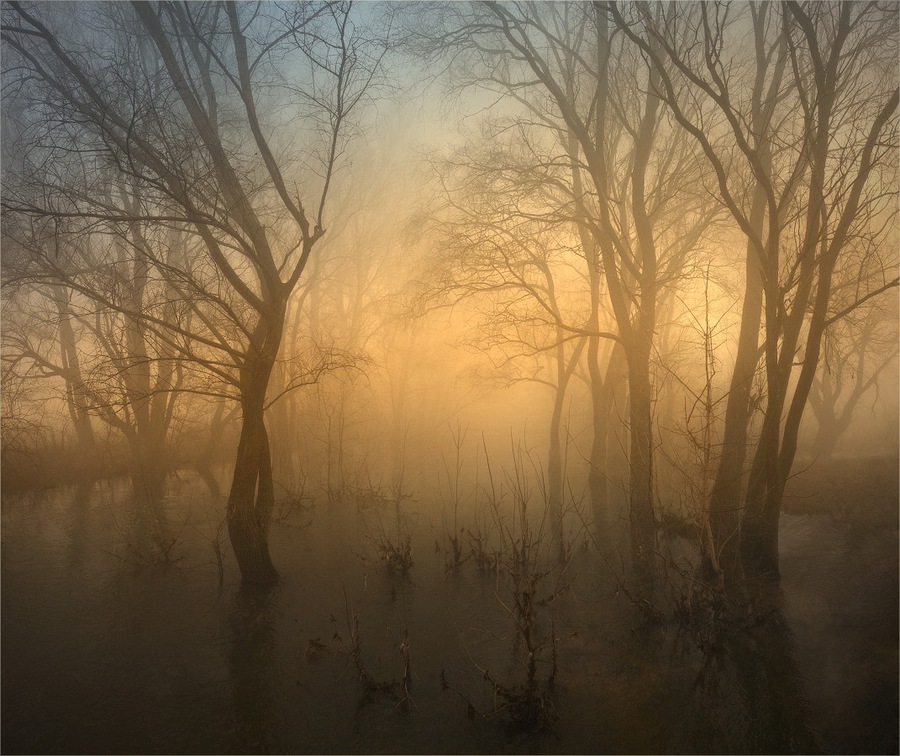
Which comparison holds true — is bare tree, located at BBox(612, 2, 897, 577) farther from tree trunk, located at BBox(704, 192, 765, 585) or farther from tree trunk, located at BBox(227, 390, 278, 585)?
tree trunk, located at BBox(227, 390, 278, 585)

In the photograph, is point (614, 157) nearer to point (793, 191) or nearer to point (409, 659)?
point (793, 191)

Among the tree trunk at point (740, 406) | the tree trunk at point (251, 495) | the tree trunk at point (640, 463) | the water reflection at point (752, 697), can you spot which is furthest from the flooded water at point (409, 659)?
the tree trunk at point (740, 406)

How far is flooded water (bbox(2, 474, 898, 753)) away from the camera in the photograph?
4.39 metres

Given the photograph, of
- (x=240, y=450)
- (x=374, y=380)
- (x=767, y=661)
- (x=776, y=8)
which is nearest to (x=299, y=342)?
(x=374, y=380)

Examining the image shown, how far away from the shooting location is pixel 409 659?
4.95m

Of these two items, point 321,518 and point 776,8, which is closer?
point 776,8

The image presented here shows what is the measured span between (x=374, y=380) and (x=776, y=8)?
593 inches

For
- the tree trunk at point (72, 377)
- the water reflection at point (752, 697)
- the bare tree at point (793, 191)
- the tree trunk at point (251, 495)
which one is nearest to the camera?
the water reflection at point (752, 697)

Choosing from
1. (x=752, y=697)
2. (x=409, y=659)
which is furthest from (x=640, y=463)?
(x=409, y=659)

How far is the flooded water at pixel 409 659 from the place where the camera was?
439 centimetres

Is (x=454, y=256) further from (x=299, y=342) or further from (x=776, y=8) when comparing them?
(x=299, y=342)

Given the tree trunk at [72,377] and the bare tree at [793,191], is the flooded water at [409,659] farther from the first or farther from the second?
the tree trunk at [72,377]

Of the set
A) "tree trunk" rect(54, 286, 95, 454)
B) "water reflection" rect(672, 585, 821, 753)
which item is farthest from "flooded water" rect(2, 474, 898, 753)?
"tree trunk" rect(54, 286, 95, 454)

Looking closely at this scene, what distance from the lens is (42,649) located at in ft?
18.5
